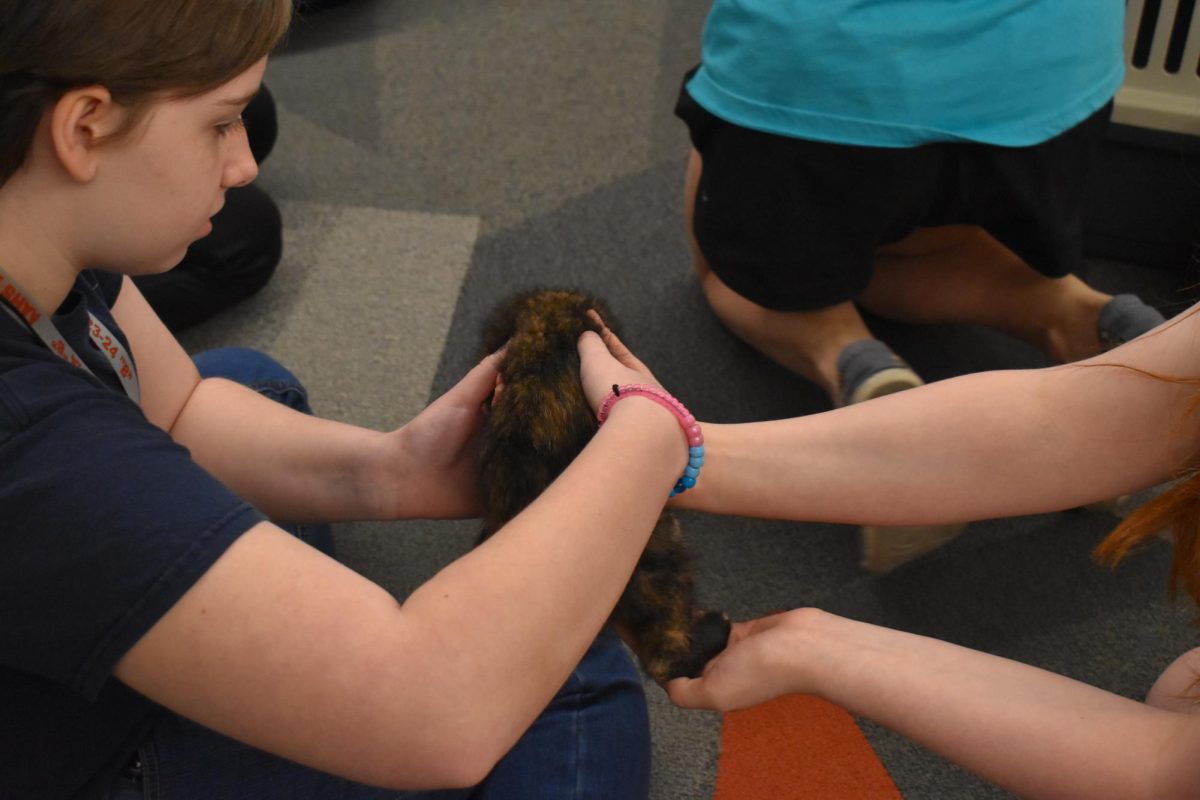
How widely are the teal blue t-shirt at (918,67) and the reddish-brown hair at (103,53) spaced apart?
688 millimetres

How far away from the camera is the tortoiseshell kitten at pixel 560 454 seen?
0.82 m

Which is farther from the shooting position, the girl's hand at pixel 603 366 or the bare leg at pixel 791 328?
the bare leg at pixel 791 328

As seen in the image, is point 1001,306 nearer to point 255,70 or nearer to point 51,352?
point 255,70

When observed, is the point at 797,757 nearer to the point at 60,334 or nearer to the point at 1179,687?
the point at 1179,687

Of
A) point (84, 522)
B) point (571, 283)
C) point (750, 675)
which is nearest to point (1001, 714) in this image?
point (750, 675)

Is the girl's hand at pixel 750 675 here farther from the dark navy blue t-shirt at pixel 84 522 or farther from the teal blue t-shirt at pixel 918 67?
the teal blue t-shirt at pixel 918 67

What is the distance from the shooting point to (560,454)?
2.68 ft

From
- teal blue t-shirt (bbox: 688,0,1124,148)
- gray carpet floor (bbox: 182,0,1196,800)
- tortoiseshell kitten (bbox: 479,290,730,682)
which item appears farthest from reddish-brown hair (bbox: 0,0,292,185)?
teal blue t-shirt (bbox: 688,0,1124,148)

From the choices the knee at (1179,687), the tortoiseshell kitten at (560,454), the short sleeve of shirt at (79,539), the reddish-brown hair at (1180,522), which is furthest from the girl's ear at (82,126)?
the knee at (1179,687)

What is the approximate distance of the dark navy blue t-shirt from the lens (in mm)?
587

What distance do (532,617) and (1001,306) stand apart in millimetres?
1012

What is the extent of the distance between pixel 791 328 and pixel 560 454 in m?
0.66

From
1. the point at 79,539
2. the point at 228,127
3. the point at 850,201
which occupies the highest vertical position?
the point at 228,127

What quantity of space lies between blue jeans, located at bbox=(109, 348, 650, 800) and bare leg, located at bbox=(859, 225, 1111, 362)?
762 millimetres
